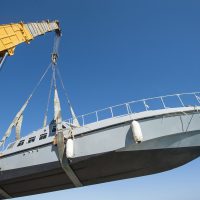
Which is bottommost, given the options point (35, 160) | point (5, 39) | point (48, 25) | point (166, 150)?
point (166, 150)

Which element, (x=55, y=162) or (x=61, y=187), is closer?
(x=55, y=162)

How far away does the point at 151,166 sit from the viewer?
608 inches

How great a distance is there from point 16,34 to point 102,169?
31.7ft

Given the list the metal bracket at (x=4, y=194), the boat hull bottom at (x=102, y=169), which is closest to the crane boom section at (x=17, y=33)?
the boat hull bottom at (x=102, y=169)

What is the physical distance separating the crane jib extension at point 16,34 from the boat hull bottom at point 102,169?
6.72 meters

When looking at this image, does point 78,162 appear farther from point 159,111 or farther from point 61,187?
point 159,111

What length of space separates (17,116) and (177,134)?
12.3 meters

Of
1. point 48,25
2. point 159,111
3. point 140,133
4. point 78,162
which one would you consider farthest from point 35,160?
point 48,25

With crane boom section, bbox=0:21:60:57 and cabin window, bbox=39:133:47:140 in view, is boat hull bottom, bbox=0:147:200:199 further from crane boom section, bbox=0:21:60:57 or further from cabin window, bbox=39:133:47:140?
crane boom section, bbox=0:21:60:57

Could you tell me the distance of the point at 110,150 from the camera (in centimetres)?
1416

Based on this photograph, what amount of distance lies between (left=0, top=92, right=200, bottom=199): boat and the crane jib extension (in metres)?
5.31

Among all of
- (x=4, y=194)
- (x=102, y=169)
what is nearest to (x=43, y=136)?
(x=102, y=169)

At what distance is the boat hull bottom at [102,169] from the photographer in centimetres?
1453

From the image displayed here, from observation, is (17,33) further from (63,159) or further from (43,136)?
(63,159)
